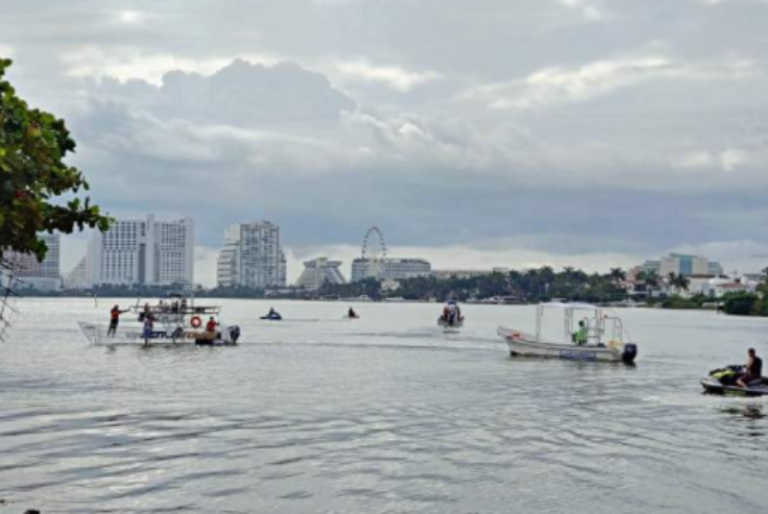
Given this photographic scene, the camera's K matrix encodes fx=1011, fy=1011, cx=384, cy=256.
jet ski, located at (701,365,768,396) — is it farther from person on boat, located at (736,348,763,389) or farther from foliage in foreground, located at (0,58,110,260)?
foliage in foreground, located at (0,58,110,260)

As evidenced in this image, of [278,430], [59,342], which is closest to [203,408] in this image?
[278,430]

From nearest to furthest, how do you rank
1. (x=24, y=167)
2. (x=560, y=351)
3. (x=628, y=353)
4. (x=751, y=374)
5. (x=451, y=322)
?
(x=24, y=167), (x=751, y=374), (x=628, y=353), (x=560, y=351), (x=451, y=322)

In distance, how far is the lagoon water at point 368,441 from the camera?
68.9 feet

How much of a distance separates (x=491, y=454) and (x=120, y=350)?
41.6m

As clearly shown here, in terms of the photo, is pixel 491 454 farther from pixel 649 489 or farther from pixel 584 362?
pixel 584 362

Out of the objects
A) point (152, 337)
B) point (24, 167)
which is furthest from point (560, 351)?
point (24, 167)

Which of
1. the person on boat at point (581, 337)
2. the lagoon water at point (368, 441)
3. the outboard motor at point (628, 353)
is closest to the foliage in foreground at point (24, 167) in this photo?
the lagoon water at point (368, 441)

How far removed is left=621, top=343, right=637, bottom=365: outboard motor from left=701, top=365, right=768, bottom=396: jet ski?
16.7 metres

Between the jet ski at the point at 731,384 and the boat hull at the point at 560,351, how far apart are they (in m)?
17.4

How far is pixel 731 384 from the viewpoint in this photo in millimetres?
40688

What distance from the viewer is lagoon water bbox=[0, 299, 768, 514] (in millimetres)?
21000

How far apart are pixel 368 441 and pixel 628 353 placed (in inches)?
1374

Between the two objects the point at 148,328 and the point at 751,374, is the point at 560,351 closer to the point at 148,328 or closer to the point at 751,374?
the point at 751,374

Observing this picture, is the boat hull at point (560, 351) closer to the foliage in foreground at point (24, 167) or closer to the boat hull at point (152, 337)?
the boat hull at point (152, 337)
